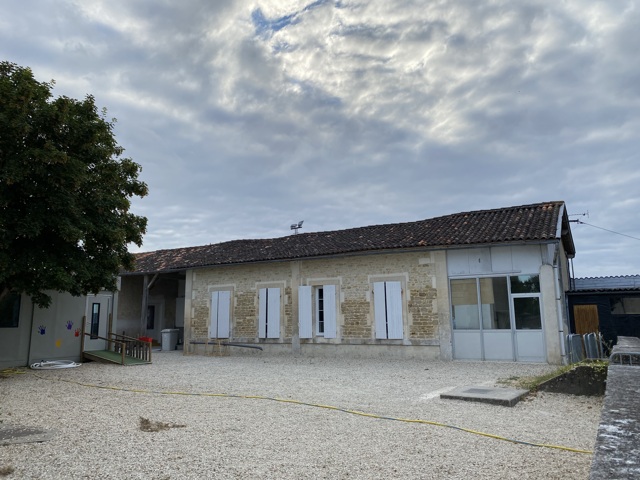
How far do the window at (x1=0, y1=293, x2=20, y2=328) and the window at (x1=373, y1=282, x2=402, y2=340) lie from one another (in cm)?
931

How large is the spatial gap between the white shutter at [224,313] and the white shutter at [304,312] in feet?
9.29

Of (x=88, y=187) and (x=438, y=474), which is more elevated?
(x=88, y=187)

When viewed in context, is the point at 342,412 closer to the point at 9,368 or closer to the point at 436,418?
the point at 436,418

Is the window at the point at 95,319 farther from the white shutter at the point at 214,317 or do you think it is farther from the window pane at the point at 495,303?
the window pane at the point at 495,303

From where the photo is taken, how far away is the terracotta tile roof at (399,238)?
478 inches

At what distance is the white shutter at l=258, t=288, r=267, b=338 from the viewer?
15.0m

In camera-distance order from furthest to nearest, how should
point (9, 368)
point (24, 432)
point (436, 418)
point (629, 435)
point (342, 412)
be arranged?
1. point (9, 368)
2. point (342, 412)
3. point (436, 418)
4. point (24, 432)
5. point (629, 435)

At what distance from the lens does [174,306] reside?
2158 centimetres

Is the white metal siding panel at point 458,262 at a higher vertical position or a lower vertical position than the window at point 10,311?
higher

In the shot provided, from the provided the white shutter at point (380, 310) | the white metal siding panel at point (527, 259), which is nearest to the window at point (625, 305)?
the white metal siding panel at point (527, 259)

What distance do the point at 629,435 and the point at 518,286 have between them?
10.3 meters

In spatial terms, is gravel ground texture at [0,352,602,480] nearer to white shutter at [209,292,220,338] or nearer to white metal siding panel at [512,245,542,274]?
white metal siding panel at [512,245,542,274]

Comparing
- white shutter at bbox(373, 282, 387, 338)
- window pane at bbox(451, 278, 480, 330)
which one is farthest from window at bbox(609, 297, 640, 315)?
white shutter at bbox(373, 282, 387, 338)

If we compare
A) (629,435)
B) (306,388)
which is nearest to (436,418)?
(306,388)
